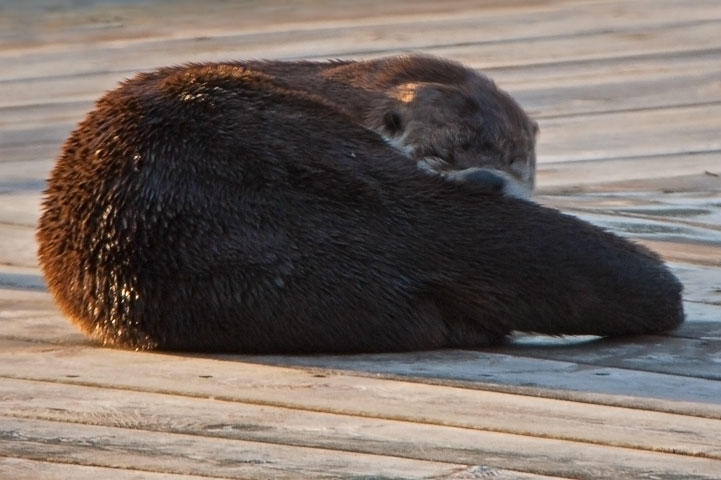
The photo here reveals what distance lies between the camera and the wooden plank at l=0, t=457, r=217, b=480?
232 cm

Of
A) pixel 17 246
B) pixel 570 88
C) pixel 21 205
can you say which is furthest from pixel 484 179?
pixel 570 88

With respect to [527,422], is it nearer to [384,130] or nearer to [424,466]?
[424,466]

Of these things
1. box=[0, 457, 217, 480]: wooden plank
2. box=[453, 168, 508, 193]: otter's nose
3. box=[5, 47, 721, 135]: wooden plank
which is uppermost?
box=[5, 47, 721, 135]: wooden plank

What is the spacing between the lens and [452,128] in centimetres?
392

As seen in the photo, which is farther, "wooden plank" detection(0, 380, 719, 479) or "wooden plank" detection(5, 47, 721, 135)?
"wooden plank" detection(5, 47, 721, 135)

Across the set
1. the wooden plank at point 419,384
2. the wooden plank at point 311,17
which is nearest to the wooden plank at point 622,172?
the wooden plank at point 419,384

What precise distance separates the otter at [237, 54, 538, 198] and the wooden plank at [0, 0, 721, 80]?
3.20 m

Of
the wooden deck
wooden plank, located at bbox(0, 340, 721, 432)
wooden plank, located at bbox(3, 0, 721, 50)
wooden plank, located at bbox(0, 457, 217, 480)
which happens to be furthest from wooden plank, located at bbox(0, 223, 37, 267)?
wooden plank, located at bbox(3, 0, 721, 50)

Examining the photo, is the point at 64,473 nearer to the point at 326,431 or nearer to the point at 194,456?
the point at 194,456

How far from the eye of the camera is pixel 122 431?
2594 millimetres

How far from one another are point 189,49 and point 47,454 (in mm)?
5365

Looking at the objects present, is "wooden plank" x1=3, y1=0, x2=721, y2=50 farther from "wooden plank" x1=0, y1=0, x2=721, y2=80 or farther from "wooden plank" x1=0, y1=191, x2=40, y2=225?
"wooden plank" x1=0, y1=191, x2=40, y2=225

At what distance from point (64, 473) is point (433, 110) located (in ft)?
5.95

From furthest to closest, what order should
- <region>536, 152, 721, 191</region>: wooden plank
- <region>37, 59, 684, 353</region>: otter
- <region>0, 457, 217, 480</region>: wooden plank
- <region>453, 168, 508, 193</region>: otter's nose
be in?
<region>536, 152, 721, 191</region>: wooden plank, <region>453, 168, 508, 193</region>: otter's nose, <region>37, 59, 684, 353</region>: otter, <region>0, 457, 217, 480</region>: wooden plank
